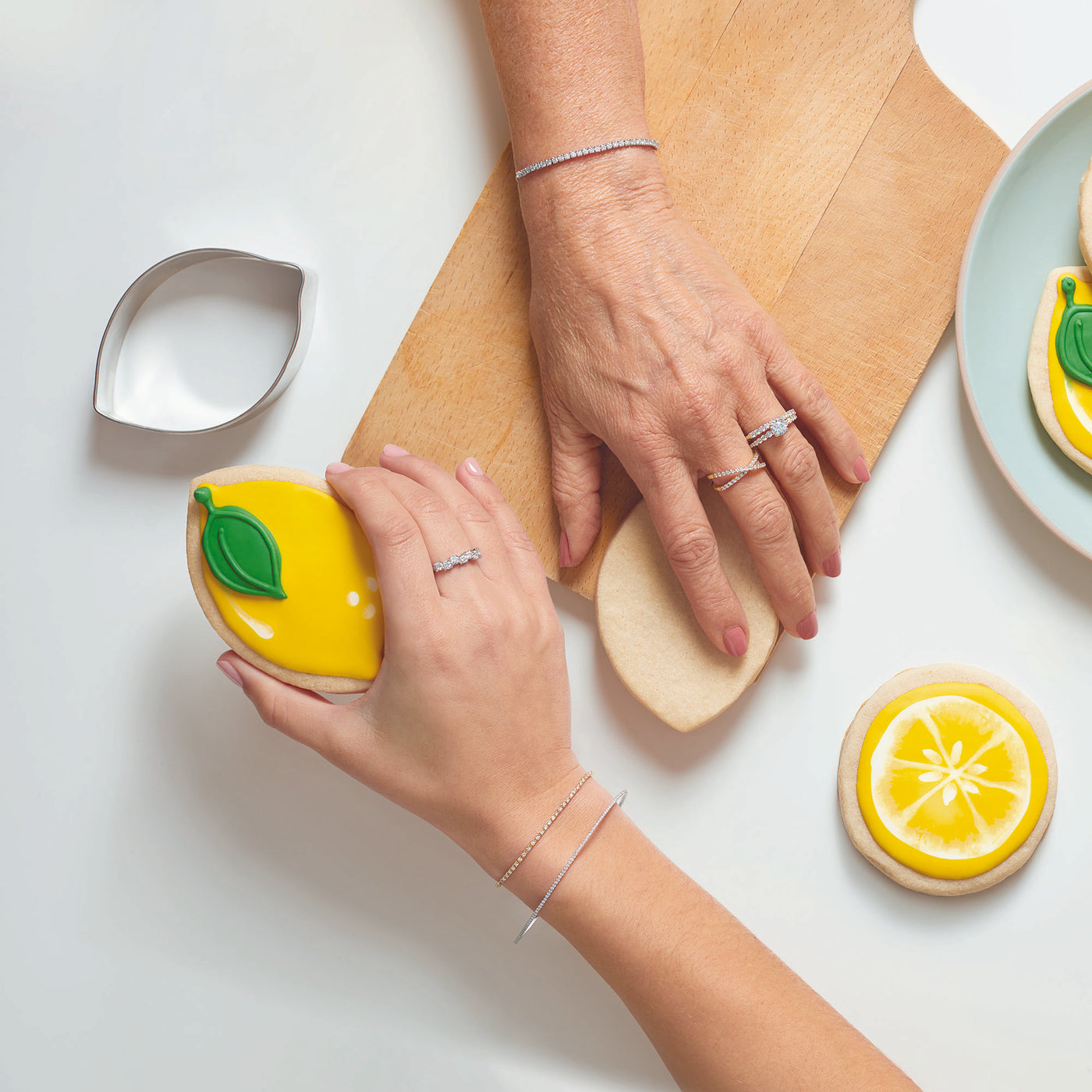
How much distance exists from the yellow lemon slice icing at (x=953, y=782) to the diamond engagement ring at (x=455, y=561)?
1.78 feet

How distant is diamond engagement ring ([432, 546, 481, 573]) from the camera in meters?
0.84

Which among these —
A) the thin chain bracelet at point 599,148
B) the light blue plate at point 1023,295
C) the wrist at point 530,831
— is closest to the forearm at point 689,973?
the wrist at point 530,831

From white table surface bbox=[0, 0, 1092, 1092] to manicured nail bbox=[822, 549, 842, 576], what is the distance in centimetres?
6

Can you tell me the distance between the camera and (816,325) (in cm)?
95

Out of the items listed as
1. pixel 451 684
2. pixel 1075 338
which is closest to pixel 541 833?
pixel 451 684

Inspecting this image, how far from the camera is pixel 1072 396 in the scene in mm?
935

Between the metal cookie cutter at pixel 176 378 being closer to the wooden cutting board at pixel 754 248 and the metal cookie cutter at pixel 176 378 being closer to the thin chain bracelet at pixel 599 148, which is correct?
the wooden cutting board at pixel 754 248

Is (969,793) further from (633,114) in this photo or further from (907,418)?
(633,114)

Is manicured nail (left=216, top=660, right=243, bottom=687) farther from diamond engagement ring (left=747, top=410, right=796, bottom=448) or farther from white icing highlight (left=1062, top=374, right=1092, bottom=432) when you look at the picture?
white icing highlight (left=1062, top=374, right=1092, bottom=432)

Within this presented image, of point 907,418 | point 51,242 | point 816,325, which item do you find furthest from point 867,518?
point 51,242

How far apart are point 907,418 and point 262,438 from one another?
83 cm

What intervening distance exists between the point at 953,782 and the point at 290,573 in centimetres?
81

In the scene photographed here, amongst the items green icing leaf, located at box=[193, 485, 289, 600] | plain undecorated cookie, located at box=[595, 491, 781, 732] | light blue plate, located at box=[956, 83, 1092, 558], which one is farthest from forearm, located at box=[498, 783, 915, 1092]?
light blue plate, located at box=[956, 83, 1092, 558]

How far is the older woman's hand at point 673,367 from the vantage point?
886mm
